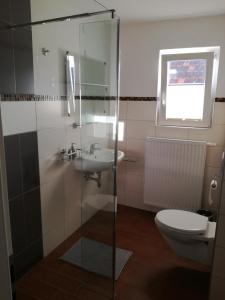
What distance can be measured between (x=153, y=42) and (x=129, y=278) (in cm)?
234

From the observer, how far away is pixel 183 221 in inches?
75.5

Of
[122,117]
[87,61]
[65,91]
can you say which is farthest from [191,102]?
[65,91]

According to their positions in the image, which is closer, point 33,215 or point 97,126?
point 33,215

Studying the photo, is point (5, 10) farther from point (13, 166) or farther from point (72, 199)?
point (72, 199)

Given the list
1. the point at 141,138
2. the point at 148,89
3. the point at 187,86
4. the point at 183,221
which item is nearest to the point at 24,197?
the point at 183,221

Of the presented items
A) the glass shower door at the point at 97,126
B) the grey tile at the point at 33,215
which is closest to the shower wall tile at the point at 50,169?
the grey tile at the point at 33,215

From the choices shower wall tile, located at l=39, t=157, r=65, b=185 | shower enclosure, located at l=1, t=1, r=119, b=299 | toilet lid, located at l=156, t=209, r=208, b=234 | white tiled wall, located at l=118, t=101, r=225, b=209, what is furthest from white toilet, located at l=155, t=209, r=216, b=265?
shower wall tile, located at l=39, t=157, r=65, b=185

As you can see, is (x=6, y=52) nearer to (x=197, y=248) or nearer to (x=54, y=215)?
(x=54, y=215)

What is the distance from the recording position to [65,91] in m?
2.20

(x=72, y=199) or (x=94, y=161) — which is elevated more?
(x=94, y=161)

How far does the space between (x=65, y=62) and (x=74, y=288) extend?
1.84 meters

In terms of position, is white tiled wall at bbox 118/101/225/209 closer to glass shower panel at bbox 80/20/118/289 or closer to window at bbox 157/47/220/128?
window at bbox 157/47/220/128

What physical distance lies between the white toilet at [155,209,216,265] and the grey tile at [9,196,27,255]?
106cm

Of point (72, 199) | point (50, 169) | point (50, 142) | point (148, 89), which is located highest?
point (148, 89)
